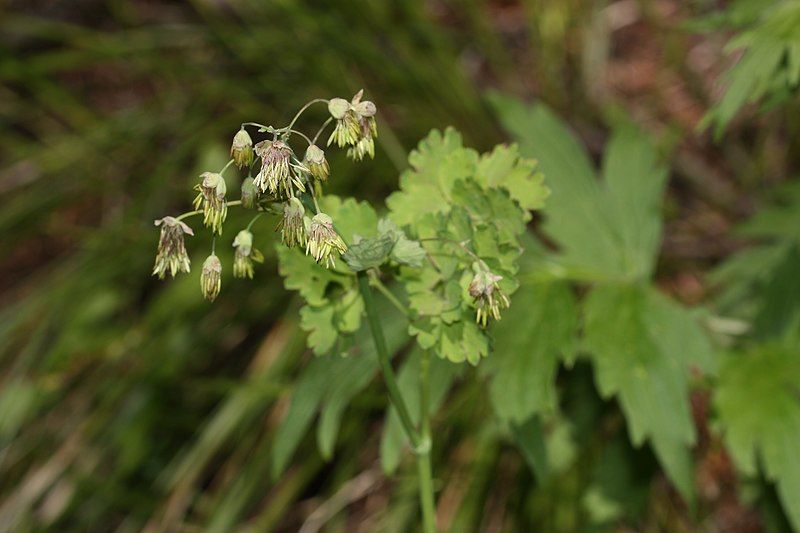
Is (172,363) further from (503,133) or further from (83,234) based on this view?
(503,133)

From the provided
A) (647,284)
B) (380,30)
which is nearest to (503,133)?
(380,30)

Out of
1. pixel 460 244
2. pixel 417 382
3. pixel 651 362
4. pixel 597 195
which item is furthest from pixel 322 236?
pixel 597 195

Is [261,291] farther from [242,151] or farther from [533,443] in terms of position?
→ [242,151]

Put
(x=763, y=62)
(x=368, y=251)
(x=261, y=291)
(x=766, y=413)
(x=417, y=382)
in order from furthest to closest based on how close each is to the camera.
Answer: (x=261, y=291) < (x=766, y=413) < (x=417, y=382) < (x=763, y=62) < (x=368, y=251)

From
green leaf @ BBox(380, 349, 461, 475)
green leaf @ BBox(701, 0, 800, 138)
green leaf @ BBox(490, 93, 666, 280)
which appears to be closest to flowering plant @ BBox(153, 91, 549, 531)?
green leaf @ BBox(380, 349, 461, 475)

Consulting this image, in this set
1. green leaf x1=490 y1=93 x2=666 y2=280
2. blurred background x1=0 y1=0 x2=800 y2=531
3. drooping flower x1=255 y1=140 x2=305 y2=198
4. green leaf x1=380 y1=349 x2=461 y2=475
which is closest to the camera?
drooping flower x1=255 y1=140 x2=305 y2=198

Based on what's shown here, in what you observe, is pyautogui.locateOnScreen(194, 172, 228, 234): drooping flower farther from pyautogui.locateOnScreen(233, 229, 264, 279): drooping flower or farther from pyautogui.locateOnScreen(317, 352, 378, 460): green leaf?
pyautogui.locateOnScreen(317, 352, 378, 460): green leaf

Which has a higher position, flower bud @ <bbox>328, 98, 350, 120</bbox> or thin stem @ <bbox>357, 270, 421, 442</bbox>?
flower bud @ <bbox>328, 98, 350, 120</bbox>
